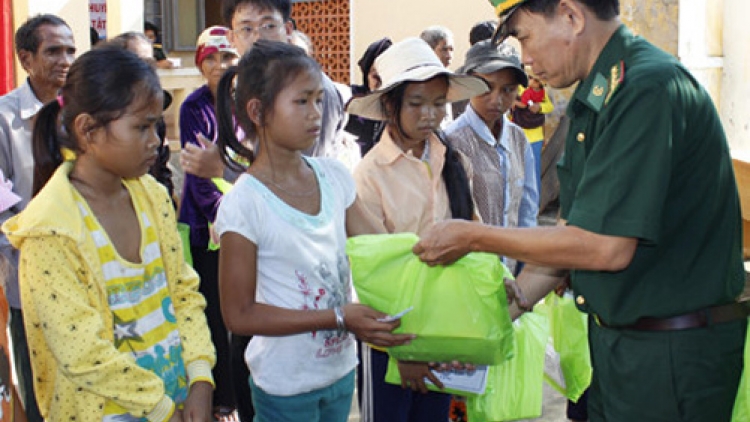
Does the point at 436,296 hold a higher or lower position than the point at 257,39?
lower

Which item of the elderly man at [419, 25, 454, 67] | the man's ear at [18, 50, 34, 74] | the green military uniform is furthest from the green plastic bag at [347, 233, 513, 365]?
the elderly man at [419, 25, 454, 67]

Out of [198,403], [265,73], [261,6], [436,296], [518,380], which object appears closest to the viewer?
[198,403]

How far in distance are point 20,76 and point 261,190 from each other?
4607mm

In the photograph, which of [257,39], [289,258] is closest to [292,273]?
[289,258]

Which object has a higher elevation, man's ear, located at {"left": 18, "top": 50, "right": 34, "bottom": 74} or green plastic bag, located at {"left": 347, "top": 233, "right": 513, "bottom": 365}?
man's ear, located at {"left": 18, "top": 50, "right": 34, "bottom": 74}

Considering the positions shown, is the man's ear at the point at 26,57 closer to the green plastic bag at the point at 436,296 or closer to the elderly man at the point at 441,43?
the green plastic bag at the point at 436,296

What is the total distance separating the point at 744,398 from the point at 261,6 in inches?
119

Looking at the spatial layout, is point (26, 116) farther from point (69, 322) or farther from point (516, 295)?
point (516, 295)

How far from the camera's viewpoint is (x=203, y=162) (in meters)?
4.18

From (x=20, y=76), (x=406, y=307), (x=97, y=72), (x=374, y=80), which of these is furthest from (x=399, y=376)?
(x=20, y=76)

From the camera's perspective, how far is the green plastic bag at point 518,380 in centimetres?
355

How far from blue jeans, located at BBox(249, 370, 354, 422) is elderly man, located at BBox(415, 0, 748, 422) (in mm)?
659

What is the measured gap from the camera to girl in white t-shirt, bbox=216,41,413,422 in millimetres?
2930

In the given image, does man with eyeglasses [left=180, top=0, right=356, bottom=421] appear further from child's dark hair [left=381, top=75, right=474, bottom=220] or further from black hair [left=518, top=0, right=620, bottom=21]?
black hair [left=518, top=0, right=620, bottom=21]
